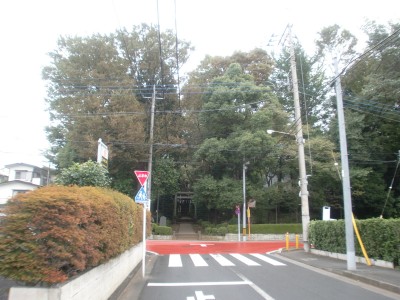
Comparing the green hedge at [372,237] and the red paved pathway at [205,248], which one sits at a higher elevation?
the green hedge at [372,237]

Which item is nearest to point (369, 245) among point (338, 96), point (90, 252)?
point (338, 96)

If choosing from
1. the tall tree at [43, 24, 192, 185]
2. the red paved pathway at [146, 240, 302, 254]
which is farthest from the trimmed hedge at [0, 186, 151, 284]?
the tall tree at [43, 24, 192, 185]

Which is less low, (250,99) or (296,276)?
(250,99)

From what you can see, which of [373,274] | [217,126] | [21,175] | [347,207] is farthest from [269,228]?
[21,175]

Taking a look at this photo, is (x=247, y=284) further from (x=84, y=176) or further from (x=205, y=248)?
(x=205, y=248)

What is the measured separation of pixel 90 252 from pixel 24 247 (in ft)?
4.64

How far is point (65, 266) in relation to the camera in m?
5.73

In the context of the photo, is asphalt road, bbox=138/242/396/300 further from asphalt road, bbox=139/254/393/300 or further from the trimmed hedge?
the trimmed hedge

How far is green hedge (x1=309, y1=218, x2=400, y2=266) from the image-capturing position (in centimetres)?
1346

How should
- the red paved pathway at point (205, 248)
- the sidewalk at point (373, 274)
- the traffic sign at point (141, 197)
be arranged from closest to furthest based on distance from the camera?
the sidewalk at point (373, 274) → the traffic sign at point (141, 197) → the red paved pathway at point (205, 248)

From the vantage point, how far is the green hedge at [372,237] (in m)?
13.5

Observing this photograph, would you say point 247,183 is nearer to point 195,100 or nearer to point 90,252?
point 195,100

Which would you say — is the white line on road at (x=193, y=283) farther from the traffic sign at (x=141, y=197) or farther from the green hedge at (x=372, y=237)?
the green hedge at (x=372, y=237)

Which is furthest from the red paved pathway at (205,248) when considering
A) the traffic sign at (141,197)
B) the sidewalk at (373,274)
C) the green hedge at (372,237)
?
the traffic sign at (141,197)
